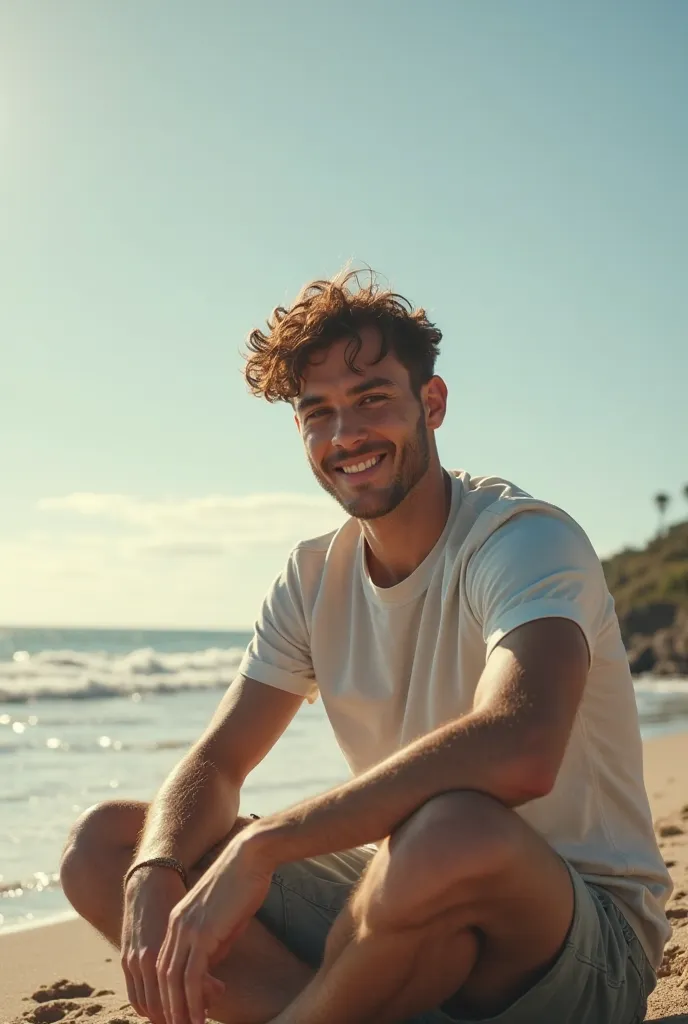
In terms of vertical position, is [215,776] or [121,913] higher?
[215,776]

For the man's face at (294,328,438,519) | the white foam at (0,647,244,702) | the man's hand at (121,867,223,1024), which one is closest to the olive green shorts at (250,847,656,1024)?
the man's hand at (121,867,223,1024)

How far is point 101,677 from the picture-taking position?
25000 millimetres

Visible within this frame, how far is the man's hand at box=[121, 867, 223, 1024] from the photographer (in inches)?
104

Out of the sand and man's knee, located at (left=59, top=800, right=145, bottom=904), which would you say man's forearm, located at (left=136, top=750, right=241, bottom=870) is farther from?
the sand

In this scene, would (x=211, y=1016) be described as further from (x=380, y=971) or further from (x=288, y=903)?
(x=380, y=971)

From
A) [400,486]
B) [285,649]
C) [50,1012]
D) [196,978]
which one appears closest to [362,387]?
[400,486]

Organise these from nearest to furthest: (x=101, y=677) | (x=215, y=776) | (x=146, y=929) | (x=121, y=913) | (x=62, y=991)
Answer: (x=146, y=929)
(x=121, y=913)
(x=215, y=776)
(x=62, y=991)
(x=101, y=677)

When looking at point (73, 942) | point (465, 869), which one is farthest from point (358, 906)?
point (73, 942)

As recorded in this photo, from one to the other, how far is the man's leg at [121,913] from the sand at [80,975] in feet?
1.73

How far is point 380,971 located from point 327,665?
3.74 feet

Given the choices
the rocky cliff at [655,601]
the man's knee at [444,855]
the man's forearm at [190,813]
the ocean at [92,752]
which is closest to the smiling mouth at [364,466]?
the man's forearm at [190,813]

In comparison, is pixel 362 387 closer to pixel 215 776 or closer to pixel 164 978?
pixel 215 776

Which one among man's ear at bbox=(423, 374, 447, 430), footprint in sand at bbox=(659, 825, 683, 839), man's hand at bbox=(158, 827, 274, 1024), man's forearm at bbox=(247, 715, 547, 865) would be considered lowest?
footprint in sand at bbox=(659, 825, 683, 839)

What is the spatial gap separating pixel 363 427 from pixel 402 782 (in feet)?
4.56
